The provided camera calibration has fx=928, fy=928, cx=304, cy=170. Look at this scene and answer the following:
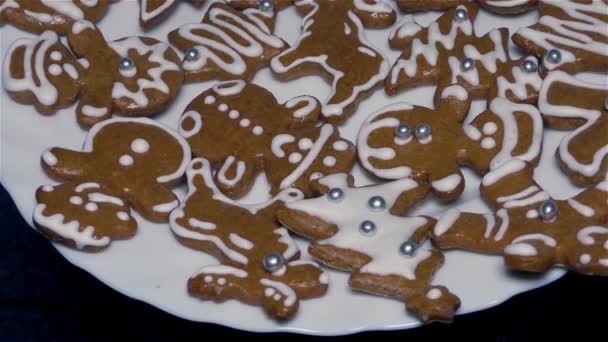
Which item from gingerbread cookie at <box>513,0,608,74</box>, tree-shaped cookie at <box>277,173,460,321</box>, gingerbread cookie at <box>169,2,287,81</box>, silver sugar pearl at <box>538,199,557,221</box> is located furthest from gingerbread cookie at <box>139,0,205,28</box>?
silver sugar pearl at <box>538,199,557,221</box>

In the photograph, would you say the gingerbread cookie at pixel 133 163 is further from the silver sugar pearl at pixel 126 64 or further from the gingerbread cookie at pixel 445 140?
the gingerbread cookie at pixel 445 140

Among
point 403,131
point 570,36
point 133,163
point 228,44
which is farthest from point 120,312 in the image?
point 570,36

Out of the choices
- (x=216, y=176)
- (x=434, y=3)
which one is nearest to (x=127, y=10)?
(x=216, y=176)

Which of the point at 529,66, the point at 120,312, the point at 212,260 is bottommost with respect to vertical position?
the point at 120,312

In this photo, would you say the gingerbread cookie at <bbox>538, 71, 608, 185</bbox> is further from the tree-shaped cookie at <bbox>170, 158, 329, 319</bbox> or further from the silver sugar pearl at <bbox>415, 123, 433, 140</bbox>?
the tree-shaped cookie at <bbox>170, 158, 329, 319</bbox>

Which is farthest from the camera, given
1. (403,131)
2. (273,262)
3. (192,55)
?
(192,55)

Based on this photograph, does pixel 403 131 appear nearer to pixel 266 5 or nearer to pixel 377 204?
pixel 377 204

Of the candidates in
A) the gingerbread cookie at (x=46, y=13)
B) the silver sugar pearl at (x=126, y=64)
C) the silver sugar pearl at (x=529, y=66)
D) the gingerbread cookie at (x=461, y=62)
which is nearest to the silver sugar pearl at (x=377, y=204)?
the gingerbread cookie at (x=461, y=62)
